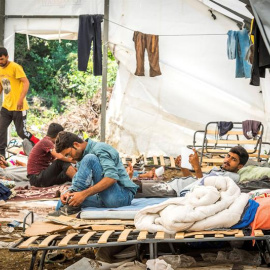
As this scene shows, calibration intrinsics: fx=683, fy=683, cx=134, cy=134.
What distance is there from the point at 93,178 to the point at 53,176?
10.5 feet

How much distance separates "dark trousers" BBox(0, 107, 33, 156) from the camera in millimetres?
11148

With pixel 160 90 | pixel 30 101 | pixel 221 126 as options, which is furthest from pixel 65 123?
pixel 221 126

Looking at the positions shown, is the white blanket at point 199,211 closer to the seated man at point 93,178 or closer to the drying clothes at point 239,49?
the seated man at point 93,178

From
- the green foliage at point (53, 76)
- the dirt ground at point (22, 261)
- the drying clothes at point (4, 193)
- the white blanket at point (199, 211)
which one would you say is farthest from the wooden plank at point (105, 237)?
the green foliage at point (53, 76)

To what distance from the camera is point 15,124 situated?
441 inches

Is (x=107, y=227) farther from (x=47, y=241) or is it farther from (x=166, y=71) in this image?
(x=166, y=71)

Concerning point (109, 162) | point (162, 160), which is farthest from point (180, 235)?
point (162, 160)

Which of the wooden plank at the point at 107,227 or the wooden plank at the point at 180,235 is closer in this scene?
the wooden plank at the point at 180,235

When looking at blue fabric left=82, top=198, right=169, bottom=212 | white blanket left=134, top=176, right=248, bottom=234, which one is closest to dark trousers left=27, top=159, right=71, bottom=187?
blue fabric left=82, top=198, right=169, bottom=212

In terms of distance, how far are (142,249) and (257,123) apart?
521 centimetres

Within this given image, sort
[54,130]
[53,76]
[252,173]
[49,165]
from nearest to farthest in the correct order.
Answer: [252,173]
[54,130]
[49,165]
[53,76]

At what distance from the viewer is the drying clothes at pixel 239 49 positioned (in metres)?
11.1

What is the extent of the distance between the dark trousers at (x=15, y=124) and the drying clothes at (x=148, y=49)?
2.50m

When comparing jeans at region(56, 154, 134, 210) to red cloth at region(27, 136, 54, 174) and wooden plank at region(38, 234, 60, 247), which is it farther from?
red cloth at region(27, 136, 54, 174)
